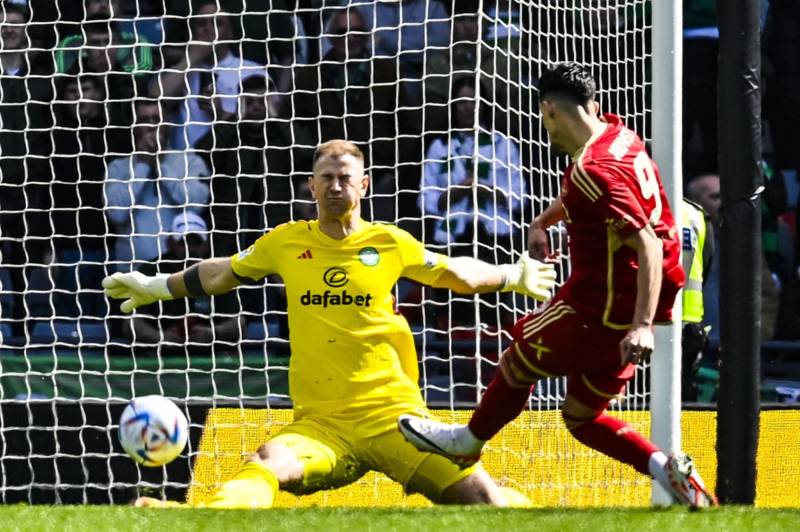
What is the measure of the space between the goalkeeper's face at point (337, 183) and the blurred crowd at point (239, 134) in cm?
204

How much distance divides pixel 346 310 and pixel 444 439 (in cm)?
118

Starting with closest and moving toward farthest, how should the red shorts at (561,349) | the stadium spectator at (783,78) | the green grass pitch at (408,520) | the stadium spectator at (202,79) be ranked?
the green grass pitch at (408,520) → the red shorts at (561,349) → the stadium spectator at (202,79) → the stadium spectator at (783,78)

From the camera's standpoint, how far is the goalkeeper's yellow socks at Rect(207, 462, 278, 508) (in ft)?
20.3

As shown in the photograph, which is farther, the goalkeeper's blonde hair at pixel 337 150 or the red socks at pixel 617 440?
the goalkeeper's blonde hair at pixel 337 150

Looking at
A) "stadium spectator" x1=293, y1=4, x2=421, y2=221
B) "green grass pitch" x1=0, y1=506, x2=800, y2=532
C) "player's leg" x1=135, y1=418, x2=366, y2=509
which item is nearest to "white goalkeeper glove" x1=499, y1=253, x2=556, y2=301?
"player's leg" x1=135, y1=418, x2=366, y2=509

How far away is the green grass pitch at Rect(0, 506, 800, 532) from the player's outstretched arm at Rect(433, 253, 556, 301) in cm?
201

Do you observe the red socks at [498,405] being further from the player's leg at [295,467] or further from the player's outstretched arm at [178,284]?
the player's outstretched arm at [178,284]

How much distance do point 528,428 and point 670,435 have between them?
40.7 inches

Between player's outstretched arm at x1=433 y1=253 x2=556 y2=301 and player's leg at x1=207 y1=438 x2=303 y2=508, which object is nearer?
player's leg at x1=207 y1=438 x2=303 y2=508

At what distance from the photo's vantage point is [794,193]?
11.1 m

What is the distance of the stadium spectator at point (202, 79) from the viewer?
967 centimetres

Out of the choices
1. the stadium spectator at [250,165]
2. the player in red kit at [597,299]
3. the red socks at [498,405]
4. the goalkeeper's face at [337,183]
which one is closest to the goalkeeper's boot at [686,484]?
the player in red kit at [597,299]

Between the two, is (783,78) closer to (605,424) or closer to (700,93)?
(700,93)

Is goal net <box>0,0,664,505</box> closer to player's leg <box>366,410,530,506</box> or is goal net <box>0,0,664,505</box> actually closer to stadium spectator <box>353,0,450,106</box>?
stadium spectator <box>353,0,450,106</box>
